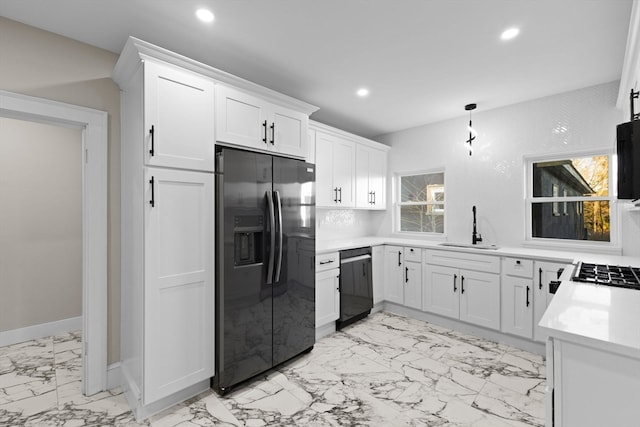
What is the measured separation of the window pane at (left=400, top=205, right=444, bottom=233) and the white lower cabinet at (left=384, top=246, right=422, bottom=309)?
0.76 meters

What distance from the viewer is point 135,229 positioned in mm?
2094

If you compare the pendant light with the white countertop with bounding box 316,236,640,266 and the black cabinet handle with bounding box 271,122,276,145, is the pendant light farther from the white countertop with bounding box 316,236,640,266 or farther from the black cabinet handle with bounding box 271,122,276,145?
the black cabinet handle with bounding box 271,122,276,145

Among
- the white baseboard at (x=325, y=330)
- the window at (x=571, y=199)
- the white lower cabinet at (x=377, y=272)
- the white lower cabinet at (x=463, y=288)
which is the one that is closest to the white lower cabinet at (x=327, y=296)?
the white baseboard at (x=325, y=330)

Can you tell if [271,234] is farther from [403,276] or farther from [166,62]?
[403,276]

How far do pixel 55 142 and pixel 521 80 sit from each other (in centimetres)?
504

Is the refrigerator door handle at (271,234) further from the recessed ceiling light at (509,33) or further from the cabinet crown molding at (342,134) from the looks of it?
the recessed ceiling light at (509,33)

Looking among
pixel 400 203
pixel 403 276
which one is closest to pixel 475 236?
pixel 403 276

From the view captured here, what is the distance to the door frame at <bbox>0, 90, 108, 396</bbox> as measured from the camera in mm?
2221

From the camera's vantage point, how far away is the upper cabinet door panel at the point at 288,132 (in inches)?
104

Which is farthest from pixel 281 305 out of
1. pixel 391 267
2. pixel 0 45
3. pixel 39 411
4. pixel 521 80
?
pixel 521 80

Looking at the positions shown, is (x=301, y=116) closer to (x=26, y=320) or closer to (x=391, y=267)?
(x=391, y=267)

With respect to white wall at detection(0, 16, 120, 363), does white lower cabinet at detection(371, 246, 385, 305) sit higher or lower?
lower

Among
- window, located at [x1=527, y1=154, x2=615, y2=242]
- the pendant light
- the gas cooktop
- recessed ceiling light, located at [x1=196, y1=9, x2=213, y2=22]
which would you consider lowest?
the gas cooktop

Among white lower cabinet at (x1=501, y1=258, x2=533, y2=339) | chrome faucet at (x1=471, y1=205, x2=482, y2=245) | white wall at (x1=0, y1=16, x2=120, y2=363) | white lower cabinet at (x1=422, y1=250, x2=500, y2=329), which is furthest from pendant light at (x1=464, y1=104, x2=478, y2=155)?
white wall at (x1=0, y1=16, x2=120, y2=363)
